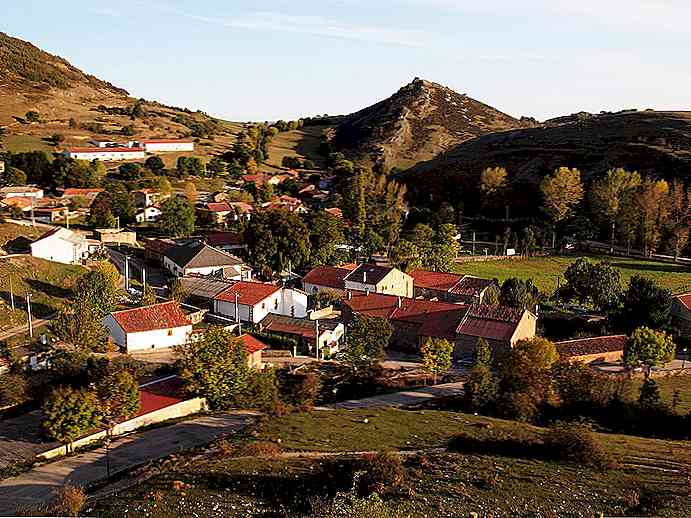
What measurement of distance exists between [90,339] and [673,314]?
3493 centimetres

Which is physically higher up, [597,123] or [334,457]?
[597,123]

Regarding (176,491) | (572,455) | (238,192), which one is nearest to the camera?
(176,491)

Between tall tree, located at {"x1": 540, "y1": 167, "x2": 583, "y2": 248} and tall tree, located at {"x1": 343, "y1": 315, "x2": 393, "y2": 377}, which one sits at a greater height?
tall tree, located at {"x1": 540, "y1": 167, "x2": 583, "y2": 248}

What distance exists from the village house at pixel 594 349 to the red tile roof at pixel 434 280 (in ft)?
40.3

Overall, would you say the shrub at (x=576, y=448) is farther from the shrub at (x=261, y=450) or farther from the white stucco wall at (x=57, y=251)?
the white stucco wall at (x=57, y=251)

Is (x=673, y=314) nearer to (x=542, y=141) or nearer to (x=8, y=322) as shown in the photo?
(x=8, y=322)

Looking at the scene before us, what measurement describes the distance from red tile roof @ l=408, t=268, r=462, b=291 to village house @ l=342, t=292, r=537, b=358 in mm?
7248

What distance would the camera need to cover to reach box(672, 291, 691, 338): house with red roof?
42056mm

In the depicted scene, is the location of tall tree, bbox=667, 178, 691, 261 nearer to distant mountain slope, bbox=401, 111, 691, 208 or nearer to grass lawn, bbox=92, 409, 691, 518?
distant mountain slope, bbox=401, 111, 691, 208

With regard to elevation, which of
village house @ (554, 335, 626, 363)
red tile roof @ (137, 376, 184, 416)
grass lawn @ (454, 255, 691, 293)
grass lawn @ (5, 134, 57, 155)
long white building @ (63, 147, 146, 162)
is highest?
grass lawn @ (5, 134, 57, 155)

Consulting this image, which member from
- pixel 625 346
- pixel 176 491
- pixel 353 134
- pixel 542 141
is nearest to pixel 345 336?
pixel 625 346

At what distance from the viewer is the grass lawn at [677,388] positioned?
3056 cm

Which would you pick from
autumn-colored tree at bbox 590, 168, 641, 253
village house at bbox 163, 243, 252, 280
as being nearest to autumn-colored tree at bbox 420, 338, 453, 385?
village house at bbox 163, 243, 252, 280

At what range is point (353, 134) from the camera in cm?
13675
